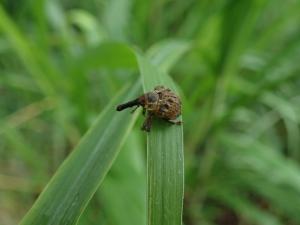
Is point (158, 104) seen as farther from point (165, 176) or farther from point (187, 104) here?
point (187, 104)

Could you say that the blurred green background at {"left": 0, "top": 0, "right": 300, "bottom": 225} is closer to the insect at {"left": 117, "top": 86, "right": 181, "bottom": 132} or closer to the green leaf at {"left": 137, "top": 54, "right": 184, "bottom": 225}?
the insect at {"left": 117, "top": 86, "right": 181, "bottom": 132}

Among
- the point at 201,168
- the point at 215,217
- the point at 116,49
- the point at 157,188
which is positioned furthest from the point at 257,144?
the point at 157,188

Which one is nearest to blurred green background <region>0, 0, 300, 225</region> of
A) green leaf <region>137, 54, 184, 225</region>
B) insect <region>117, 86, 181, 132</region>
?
insect <region>117, 86, 181, 132</region>

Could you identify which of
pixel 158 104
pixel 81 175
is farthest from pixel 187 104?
pixel 81 175

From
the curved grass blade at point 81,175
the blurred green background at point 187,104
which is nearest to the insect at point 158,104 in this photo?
the curved grass blade at point 81,175

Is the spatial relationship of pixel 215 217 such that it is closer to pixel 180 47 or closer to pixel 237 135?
pixel 237 135

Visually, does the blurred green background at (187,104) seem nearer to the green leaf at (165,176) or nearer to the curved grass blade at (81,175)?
the curved grass blade at (81,175)
